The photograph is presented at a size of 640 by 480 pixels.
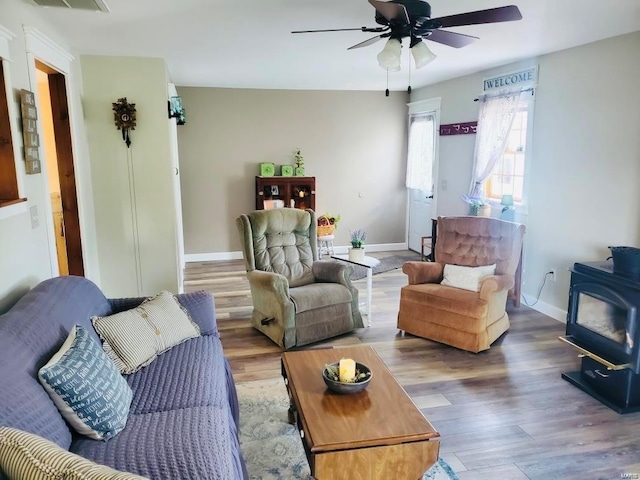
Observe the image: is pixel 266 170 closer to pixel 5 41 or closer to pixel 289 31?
pixel 289 31

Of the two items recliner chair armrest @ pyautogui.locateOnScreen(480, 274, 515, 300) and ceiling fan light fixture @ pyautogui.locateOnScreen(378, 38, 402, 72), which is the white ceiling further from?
recliner chair armrest @ pyautogui.locateOnScreen(480, 274, 515, 300)

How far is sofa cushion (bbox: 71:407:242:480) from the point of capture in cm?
158

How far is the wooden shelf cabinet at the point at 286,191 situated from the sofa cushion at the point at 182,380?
4.10m

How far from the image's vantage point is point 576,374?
10.6 ft

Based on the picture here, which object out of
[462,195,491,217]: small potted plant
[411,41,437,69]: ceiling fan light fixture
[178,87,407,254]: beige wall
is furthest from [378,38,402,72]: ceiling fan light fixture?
[178,87,407,254]: beige wall

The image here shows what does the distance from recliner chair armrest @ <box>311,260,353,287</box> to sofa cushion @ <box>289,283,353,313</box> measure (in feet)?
0.21

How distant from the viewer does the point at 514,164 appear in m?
4.98

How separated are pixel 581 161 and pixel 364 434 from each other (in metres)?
3.36

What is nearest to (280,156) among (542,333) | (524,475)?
(542,333)

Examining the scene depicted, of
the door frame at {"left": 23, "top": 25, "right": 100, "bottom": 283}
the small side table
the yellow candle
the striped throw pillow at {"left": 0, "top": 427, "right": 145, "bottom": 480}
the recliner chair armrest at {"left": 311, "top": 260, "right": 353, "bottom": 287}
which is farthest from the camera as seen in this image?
the small side table

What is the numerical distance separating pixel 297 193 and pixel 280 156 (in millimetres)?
635

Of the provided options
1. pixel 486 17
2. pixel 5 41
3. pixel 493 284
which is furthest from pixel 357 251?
pixel 5 41

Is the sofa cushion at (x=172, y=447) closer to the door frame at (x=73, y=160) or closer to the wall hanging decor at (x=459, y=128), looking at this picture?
the door frame at (x=73, y=160)

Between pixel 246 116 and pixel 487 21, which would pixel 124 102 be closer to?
pixel 246 116
